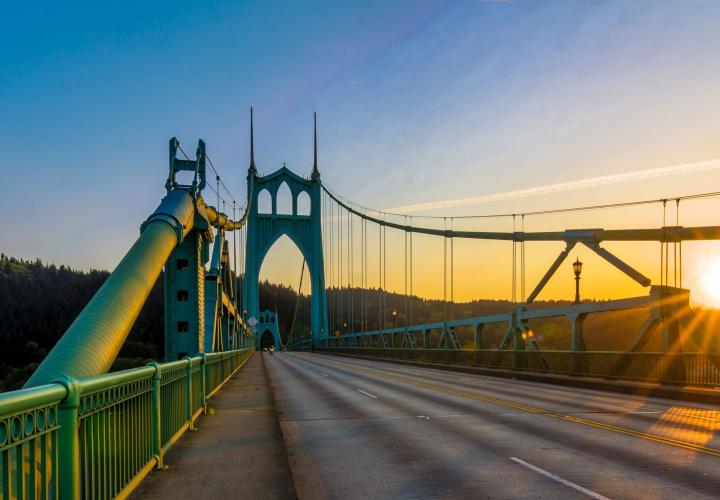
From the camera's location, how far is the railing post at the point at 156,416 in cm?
760

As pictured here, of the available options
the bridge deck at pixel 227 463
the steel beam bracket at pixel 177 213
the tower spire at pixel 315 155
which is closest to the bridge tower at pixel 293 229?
the tower spire at pixel 315 155

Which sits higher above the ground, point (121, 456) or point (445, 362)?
point (121, 456)

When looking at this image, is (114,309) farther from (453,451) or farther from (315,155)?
(315,155)

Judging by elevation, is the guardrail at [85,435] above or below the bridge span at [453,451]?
above

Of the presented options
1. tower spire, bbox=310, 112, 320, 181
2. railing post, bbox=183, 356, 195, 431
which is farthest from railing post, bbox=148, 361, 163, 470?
tower spire, bbox=310, 112, 320, 181

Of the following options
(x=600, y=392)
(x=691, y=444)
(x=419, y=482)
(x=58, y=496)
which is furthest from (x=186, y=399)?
(x=600, y=392)

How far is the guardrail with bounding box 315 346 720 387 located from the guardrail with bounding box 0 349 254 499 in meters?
15.9

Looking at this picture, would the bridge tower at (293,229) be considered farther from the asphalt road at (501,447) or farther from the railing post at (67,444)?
the railing post at (67,444)

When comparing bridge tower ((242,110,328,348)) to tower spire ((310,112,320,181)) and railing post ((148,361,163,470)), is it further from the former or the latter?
railing post ((148,361,163,470))

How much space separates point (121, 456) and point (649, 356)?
60.1 feet

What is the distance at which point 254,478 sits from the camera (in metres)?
7.50

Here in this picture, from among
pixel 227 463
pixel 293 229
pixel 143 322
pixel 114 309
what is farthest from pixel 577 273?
pixel 143 322

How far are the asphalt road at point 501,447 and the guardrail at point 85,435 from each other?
5.90 ft

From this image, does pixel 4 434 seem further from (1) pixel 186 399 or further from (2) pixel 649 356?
(2) pixel 649 356
